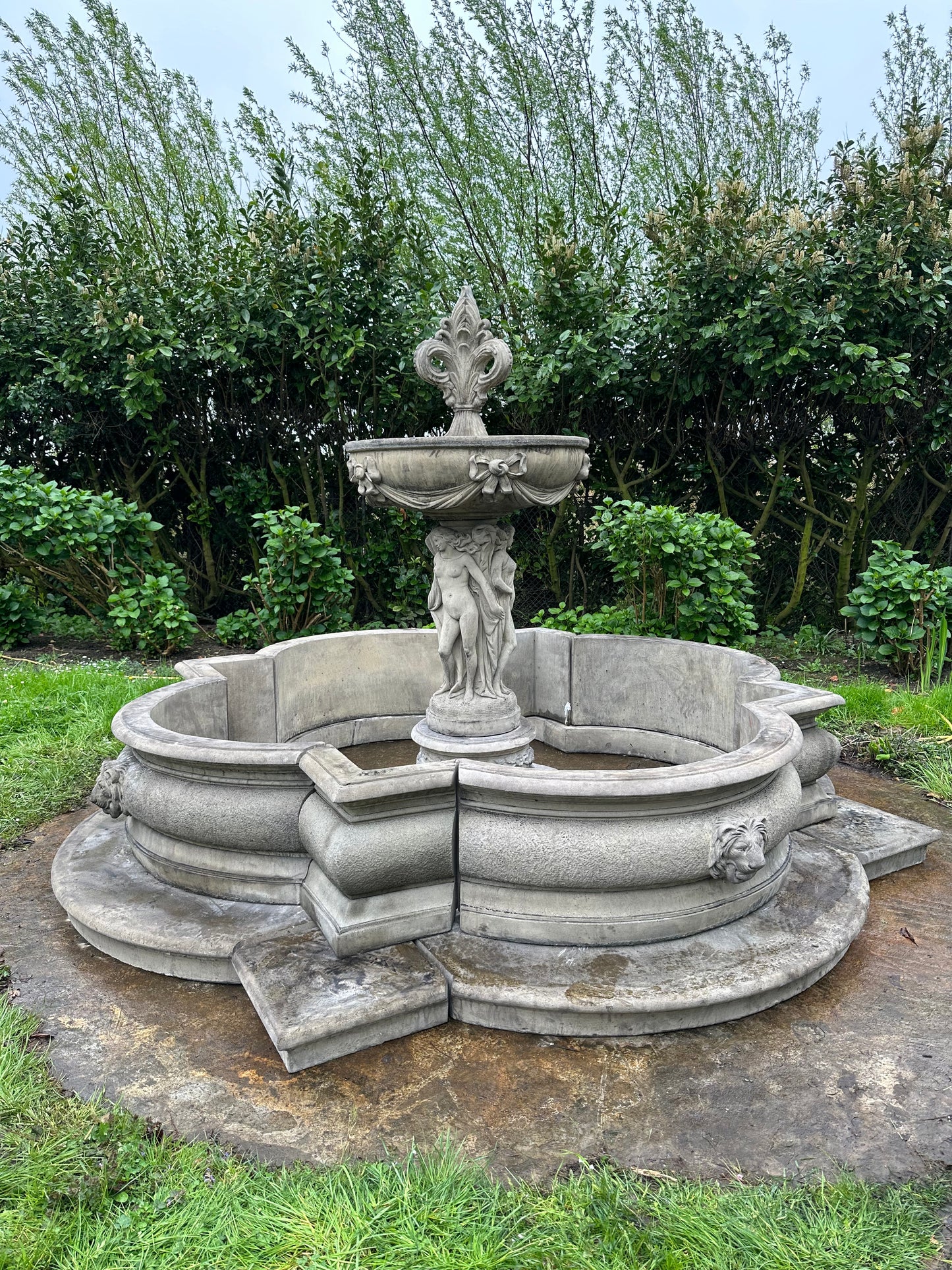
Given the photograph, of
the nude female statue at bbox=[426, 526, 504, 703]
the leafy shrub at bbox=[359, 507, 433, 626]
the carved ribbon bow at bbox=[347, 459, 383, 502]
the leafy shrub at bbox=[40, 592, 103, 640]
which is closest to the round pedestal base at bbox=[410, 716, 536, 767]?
the nude female statue at bbox=[426, 526, 504, 703]

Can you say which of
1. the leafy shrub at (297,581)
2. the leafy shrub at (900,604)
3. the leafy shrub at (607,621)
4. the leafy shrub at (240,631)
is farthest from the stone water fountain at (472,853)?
the leafy shrub at (240,631)

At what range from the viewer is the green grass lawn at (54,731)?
4.90 metres

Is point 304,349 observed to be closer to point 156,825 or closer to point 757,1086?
point 156,825

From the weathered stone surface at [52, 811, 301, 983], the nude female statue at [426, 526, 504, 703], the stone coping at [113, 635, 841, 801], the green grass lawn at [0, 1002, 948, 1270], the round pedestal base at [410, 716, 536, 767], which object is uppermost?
the nude female statue at [426, 526, 504, 703]

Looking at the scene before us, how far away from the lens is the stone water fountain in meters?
2.91

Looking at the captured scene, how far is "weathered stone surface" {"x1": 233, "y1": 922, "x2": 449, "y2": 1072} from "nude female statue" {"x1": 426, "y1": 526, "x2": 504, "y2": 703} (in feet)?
5.44

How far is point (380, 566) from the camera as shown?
8562 mm

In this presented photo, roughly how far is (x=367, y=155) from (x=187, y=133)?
5.19m

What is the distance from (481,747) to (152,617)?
4.65m

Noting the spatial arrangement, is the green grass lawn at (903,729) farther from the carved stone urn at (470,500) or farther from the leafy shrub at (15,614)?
the leafy shrub at (15,614)

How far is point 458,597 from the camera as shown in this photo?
4.37 meters

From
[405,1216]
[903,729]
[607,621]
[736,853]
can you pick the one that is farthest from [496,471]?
[903,729]

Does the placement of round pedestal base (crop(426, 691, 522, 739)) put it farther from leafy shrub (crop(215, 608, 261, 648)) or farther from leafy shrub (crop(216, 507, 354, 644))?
leafy shrub (crop(215, 608, 261, 648))

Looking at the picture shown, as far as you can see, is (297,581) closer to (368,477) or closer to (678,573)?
(678,573)
